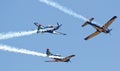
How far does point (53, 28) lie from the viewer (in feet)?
586

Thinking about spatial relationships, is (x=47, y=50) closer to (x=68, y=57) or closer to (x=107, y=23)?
(x=68, y=57)

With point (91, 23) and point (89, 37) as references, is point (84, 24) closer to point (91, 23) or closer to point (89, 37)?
point (91, 23)

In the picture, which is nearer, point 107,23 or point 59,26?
point 107,23

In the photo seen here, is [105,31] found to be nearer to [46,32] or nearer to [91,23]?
[91,23]

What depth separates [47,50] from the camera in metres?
177

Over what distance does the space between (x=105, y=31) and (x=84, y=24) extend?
226 inches

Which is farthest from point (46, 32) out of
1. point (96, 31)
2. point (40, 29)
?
point (96, 31)

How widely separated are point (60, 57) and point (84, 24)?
13.2 metres

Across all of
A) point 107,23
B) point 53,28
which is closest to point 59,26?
point 53,28

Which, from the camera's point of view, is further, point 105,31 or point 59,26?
point 59,26

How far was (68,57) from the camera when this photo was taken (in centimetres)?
17362

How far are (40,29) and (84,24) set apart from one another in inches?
553

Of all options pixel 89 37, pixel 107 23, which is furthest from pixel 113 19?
pixel 89 37

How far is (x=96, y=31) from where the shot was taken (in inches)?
6949
